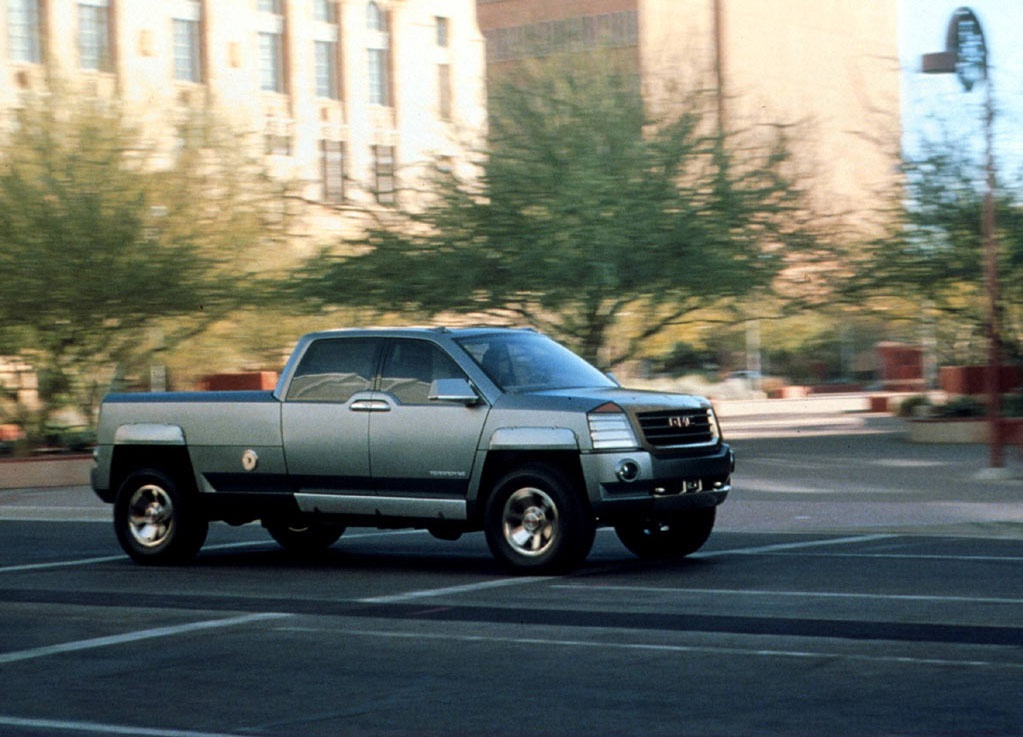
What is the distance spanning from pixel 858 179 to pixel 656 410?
75.7 ft

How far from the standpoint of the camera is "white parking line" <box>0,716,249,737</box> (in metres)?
7.71

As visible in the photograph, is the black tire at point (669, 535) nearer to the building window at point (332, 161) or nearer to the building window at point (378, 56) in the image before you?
the building window at point (332, 161)

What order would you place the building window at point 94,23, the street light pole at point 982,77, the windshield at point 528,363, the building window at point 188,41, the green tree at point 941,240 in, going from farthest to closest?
the building window at point 188,41, the building window at point 94,23, the green tree at point 941,240, the street light pole at point 982,77, the windshield at point 528,363

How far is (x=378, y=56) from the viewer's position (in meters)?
66.6

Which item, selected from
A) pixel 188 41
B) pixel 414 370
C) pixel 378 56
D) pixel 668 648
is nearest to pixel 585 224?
pixel 414 370

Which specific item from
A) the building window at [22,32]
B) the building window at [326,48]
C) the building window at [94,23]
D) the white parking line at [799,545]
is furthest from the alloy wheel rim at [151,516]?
the building window at [326,48]

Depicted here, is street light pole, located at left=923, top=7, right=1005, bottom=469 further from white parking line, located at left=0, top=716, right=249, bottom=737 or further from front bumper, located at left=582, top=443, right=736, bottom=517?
white parking line, located at left=0, top=716, right=249, bottom=737

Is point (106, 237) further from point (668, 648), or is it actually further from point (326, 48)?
point (326, 48)

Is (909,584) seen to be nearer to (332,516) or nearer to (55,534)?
(332,516)

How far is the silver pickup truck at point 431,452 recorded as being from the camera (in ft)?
44.2

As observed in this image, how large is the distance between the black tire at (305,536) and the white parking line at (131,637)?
15.0ft

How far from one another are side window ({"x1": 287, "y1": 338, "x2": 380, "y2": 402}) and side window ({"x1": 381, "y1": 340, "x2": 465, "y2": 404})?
0.16 metres

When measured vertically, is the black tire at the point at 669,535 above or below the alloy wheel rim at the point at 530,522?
below

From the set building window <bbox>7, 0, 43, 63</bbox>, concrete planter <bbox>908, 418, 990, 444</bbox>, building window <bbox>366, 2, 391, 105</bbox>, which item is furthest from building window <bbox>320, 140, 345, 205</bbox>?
concrete planter <bbox>908, 418, 990, 444</bbox>
